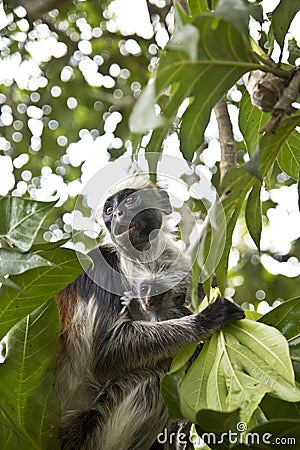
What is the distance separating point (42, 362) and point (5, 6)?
3374 millimetres

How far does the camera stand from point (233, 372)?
1.88 meters

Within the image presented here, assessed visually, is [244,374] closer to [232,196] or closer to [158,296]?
[232,196]

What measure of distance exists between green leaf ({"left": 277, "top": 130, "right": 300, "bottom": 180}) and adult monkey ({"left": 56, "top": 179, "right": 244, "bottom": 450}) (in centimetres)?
66

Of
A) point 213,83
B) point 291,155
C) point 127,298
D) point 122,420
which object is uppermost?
point 213,83

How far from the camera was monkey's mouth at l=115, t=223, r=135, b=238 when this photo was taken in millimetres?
3074

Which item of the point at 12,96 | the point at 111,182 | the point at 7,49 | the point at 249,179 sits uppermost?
the point at 249,179

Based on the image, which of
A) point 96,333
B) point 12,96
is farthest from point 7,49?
point 96,333

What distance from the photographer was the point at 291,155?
2.38 meters

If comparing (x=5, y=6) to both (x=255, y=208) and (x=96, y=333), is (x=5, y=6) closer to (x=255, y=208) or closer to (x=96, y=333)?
(x=96, y=333)

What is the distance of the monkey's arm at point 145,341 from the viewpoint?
2.86m

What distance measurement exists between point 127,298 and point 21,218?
1377 millimetres

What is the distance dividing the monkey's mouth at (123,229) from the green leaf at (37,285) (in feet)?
3.51

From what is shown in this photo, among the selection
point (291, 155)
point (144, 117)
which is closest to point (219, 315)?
point (291, 155)

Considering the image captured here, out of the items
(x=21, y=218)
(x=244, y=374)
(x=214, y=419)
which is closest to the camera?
(x=214, y=419)
